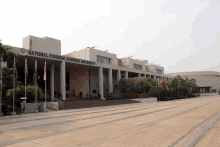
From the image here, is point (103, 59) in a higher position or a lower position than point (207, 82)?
higher

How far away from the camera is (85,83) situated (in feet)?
128

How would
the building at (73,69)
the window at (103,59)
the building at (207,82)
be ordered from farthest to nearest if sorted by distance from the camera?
the building at (207,82) → the window at (103,59) → the building at (73,69)

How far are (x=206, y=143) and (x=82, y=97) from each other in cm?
3414

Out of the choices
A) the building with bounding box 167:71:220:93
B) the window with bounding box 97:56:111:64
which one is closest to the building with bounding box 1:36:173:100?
the window with bounding box 97:56:111:64

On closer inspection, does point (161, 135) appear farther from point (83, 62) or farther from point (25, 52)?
point (83, 62)

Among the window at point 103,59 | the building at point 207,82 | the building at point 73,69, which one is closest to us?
the building at point 73,69

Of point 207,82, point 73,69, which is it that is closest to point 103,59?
point 73,69

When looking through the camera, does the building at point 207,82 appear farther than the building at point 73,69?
Yes

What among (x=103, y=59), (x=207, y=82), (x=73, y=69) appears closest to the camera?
(x=73, y=69)

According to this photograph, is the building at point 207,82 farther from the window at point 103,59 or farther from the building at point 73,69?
the window at point 103,59

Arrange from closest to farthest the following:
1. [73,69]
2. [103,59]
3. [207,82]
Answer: [73,69], [103,59], [207,82]

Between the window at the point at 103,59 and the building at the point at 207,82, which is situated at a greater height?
the window at the point at 103,59

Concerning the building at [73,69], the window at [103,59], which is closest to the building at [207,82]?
the building at [73,69]

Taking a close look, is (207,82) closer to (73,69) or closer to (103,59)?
(103,59)
